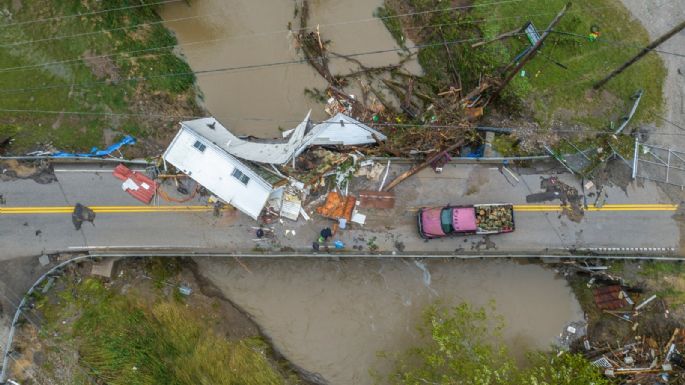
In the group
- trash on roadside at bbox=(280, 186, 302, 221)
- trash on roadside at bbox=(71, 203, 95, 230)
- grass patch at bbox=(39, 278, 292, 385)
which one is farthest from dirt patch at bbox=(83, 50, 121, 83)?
trash on roadside at bbox=(280, 186, 302, 221)

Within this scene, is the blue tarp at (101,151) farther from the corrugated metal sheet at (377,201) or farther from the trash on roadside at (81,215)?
the corrugated metal sheet at (377,201)

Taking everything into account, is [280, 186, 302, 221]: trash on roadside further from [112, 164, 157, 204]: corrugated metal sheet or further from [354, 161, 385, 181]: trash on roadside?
[112, 164, 157, 204]: corrugated metal sheet

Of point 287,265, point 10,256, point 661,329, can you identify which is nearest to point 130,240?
point 10,256

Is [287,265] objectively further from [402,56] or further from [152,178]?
[402,56]

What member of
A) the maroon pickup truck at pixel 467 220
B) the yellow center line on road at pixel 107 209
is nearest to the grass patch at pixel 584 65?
the maroon pickup truck at pixel 467 220

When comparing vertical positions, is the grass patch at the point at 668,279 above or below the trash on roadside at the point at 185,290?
above

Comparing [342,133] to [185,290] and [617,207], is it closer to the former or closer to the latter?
[185,290]
